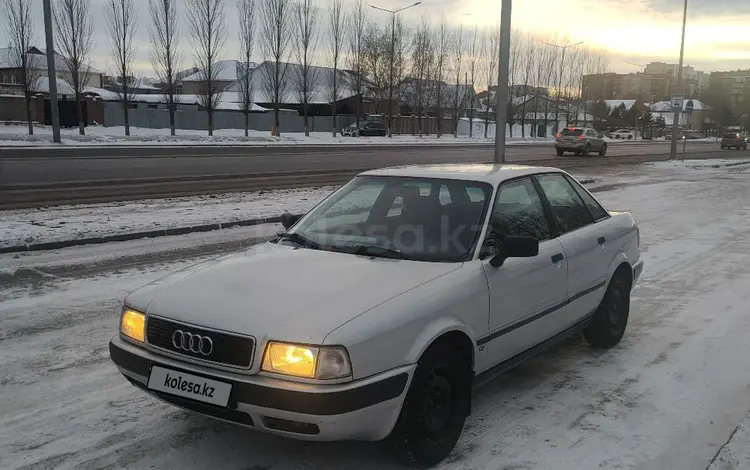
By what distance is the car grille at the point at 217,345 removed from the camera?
9.87ft

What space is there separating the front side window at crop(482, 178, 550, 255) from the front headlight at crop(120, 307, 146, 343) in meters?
1.95

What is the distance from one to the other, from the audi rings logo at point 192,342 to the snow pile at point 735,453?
2662 mm

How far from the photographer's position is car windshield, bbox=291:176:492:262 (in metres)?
3.95

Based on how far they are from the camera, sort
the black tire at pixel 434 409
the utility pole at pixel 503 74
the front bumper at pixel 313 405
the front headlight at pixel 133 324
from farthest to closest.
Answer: the utility pole at pixel 503 74, the front headlight at pixel 133 324, the black tire at pixel 434 409, the front bumper at pixel 313 405

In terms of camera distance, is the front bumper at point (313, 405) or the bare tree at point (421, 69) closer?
the front bumper at point (313, 405)

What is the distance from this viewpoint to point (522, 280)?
4062 mm

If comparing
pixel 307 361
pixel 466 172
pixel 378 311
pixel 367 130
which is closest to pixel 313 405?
pixel 307 361

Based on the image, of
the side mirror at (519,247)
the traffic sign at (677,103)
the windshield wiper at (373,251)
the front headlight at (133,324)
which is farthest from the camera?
the traffic sign at (677,103)

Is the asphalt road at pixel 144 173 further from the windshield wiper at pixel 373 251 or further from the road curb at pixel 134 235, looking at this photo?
the windshield wiper at pixel 373 251

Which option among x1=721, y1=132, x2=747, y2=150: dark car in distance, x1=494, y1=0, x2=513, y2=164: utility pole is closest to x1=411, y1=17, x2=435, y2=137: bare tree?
x1=721, y1=132, x2=747, y2=150: dark car in distance

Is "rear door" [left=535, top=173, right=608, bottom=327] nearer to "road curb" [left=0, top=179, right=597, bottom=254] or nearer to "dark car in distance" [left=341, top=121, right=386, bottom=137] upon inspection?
"road curb" [left=0, top=179, right=597, bottom=254]

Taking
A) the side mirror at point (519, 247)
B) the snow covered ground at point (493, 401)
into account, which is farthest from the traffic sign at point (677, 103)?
the side mirror at point (519, 247)

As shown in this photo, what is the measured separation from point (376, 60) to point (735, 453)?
6201 centimetres

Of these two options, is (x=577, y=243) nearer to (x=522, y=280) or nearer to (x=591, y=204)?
(x=591, y=204)
